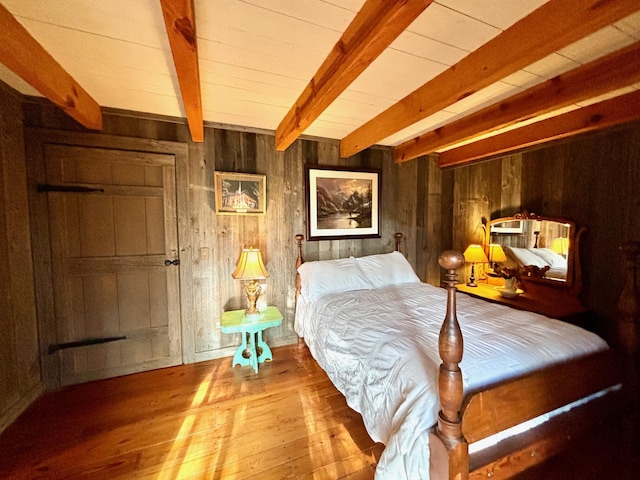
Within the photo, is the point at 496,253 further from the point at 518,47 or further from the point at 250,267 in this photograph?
the point at 250,267

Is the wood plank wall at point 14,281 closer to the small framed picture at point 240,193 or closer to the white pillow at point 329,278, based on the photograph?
the small framed picture at point 240,193

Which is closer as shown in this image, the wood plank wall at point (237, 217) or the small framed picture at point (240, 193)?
the wood plank wall at point (237, 217)

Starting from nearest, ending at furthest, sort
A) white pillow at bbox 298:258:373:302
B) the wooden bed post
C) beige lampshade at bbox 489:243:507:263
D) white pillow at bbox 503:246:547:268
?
the wooden bed post
white pillow at bbox 298:258:373:302
white pillow at bbox 503:246:547:268
beige lampshade at bbox 489:243:507:263

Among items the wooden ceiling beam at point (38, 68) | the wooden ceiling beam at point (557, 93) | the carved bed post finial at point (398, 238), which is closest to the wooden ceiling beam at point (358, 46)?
the wooden ceiling beam at point (557, 93)

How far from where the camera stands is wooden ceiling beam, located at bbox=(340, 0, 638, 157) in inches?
40.6

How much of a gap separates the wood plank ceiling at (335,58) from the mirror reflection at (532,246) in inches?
36.0

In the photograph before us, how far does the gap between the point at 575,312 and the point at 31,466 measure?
12.6ft

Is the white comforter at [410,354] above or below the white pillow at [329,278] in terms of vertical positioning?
below

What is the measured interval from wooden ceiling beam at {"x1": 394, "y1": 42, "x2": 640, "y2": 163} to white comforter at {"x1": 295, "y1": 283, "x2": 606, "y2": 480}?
1393 mm

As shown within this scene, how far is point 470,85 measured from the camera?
146cm

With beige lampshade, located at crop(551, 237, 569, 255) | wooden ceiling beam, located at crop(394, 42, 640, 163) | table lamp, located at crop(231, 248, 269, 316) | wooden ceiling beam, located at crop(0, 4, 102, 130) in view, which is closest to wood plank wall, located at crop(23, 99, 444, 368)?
table lamp, located at crop(231, 248, 269, 316)

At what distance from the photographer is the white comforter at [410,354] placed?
104cm

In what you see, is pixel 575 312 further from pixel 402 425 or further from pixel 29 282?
pixel 29 282

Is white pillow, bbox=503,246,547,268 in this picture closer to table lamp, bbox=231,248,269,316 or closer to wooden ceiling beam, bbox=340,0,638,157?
wooden ceiling beam, bbox=340,0,638,157
